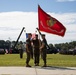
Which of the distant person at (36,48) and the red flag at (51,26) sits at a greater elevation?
the red flag at (51,26)

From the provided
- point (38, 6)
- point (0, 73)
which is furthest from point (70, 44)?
point (0, 73)

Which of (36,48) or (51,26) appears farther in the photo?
(51,26)

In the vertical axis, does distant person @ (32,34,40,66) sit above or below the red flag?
below

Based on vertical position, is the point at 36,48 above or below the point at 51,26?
below

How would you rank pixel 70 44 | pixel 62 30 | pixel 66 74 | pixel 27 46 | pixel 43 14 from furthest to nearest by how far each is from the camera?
pixel 70 44
pixel 43 14
pixel 62 30
pixel 27 46
pixel 66 74

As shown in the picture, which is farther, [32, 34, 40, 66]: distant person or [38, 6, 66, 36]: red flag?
[38, 6, 66, 36]: red flag

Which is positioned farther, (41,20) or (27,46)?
(41,20)

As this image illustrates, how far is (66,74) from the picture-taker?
49.3 feet

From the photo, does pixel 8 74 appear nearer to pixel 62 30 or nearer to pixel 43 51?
pixel 43 51

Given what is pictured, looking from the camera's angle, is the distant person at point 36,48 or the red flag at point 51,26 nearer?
the distant person at point 36,48

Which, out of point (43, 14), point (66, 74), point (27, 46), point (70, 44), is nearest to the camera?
point (66, 74)

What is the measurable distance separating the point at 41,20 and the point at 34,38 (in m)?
8.00

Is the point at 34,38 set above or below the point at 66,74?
above

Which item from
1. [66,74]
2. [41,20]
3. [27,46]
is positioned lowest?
[66,74]
